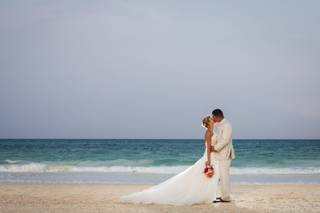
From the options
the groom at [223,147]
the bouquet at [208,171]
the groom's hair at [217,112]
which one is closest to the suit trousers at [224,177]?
the groom at [223,147]

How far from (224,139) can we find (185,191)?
51.9 inches

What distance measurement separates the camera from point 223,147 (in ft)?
32.9

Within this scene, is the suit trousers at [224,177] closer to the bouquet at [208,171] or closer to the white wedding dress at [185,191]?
the white wedding dress at [185,191]

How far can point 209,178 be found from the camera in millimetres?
9969

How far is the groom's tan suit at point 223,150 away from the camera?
9.99 m

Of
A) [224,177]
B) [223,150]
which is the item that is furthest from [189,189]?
[223,150]

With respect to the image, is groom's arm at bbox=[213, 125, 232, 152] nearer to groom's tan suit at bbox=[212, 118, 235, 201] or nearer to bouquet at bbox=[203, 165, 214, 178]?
groom's tan suit at bbox=[212, 118, 235, 201]

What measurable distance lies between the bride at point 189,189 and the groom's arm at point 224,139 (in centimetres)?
16

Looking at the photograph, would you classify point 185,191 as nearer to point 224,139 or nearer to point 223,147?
point 223,147

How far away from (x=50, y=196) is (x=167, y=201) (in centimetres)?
327

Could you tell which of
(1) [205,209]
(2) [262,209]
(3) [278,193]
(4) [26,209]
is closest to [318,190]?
(3) [278,193]

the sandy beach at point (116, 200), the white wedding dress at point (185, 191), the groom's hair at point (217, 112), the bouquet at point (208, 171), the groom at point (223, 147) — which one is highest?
the groom's hair at point (217, 112)

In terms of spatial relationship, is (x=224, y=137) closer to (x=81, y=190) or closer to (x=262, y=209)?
(x=262, y=209)

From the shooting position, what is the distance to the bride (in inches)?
386
